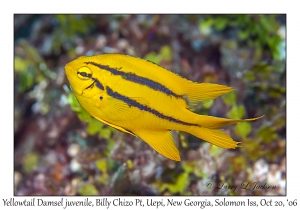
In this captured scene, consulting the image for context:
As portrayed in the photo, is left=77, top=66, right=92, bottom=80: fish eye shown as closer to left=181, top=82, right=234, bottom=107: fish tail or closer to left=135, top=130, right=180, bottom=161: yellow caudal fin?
left=135, top=130, right=180, bottom=161: yellow caudal fin

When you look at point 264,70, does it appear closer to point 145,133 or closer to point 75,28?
point 145,133

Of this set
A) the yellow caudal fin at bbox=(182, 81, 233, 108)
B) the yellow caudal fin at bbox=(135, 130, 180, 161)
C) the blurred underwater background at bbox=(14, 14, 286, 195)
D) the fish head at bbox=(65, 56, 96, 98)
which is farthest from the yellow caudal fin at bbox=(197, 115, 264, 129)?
the fish head at bbox=(65, 56, 96, 98)

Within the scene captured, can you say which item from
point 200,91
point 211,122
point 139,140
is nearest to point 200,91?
point 200,91

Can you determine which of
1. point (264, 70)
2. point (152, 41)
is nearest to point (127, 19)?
point (152, 41)

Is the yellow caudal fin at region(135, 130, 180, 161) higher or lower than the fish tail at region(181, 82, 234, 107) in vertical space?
lower

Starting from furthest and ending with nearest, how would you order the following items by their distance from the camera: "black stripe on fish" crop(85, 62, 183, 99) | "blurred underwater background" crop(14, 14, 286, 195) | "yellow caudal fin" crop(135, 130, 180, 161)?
"blurred underwater background" crop(14, 14, 286, 195) < "yellow caudal fin" crop(135, 130, 180, 161) < "black stripe on fish" crop(85, 62, 183, 99)

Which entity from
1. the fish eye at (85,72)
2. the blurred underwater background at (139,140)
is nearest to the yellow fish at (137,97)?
the fish eye at (85,72)

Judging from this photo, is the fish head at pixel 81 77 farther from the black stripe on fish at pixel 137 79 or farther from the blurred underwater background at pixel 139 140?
the blurred underwater background at pixel 139 140

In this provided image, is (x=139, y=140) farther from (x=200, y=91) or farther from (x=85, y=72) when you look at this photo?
(x=85, y=72)
